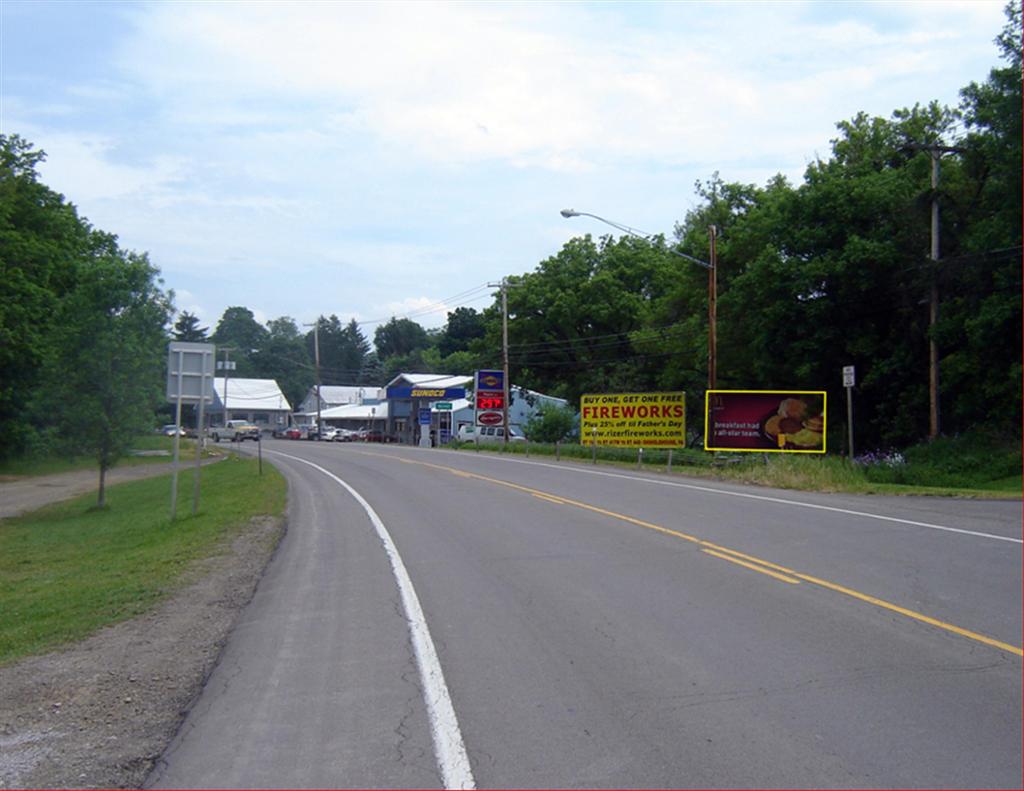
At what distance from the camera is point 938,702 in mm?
6602

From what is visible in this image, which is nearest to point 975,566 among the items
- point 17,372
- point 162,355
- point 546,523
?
point 546,523

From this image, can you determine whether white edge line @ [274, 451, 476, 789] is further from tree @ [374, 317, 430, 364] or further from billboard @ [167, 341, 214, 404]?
tree @ [374, 317, 430, 364]

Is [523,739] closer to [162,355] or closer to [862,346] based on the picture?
[162,355]

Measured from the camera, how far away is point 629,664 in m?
7.66

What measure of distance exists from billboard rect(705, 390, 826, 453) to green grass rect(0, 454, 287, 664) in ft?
49.9

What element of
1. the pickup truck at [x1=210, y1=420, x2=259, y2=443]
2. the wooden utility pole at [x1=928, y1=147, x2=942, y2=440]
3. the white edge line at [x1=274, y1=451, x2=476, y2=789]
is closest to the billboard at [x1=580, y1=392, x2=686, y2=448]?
the wooden utility pole at [x1=928, y1=147, x2=942, y2=440]

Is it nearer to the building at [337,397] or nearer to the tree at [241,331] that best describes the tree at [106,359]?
the building at [337,397]

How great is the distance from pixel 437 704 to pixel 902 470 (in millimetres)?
25450

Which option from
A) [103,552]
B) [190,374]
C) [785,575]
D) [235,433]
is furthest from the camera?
[235,433]

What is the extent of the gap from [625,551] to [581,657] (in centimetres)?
569

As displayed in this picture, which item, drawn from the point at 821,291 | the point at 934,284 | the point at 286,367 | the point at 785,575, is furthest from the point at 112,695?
the point at 286,367

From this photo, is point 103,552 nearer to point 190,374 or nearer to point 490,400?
A: point 190,374

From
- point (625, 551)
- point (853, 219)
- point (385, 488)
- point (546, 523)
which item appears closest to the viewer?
point (625, 551)

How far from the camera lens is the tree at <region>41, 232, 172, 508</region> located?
28.9 metres
